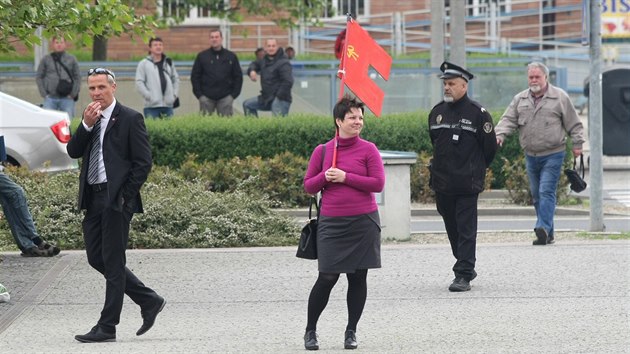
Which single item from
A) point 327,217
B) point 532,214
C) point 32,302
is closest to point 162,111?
point 532,214

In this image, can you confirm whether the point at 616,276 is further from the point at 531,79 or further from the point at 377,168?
the point at 377,168

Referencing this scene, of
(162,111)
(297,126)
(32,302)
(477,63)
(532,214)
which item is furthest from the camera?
(477,63)

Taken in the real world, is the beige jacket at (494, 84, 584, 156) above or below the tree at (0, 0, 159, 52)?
below

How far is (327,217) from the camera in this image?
8.80m

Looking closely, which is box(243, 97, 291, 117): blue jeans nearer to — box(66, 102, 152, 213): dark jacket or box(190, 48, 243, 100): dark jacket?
box(190, 48, 243, 100): dark jacket

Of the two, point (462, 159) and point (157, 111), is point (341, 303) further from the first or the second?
point (157, 111)

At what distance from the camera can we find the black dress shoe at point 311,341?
8695 mm

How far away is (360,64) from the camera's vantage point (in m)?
9.62

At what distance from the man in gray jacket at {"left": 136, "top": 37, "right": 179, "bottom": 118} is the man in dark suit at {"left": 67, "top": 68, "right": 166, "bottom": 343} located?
10.6 metres

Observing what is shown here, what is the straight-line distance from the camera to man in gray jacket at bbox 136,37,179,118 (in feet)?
64.7

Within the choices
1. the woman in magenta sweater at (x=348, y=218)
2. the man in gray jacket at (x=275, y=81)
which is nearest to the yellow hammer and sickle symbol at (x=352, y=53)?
the woman in magenta sweater at (x=348, y=218)

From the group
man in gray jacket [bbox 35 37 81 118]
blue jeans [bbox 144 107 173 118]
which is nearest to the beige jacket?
blue jeans [bbox 144 107 173 118]

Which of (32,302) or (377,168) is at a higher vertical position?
(377,168)

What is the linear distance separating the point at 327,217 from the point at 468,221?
8.15ft
